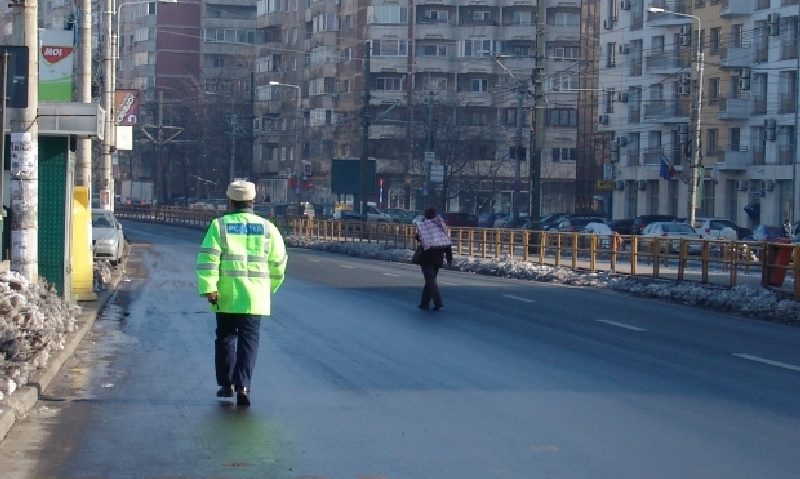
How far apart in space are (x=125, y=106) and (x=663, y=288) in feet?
63.2

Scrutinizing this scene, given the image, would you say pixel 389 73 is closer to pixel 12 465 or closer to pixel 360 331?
pixel 360 331

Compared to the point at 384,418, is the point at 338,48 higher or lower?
higher

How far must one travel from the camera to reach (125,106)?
4156 centimetres

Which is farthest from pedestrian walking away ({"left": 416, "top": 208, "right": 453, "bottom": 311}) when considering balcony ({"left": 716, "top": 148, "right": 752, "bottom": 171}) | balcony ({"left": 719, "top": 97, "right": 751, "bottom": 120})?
balcony ({"left": 716, "top": 148, "right": 752, "bottom": 171})

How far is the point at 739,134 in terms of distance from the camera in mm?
72188

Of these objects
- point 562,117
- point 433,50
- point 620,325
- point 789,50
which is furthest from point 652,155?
point 620,325

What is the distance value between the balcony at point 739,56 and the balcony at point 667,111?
A: 13.4 ft

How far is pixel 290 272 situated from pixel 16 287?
2112 centimetres

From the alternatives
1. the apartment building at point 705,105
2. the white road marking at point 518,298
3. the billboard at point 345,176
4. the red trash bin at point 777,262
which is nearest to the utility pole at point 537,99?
the white road marking at point 518,298

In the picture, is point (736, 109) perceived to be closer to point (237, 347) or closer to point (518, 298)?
point (518, 298)

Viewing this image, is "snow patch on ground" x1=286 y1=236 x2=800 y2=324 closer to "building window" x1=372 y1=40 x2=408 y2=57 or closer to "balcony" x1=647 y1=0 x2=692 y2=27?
"balcony" x1=647 y1=0 x2=692 y2=27

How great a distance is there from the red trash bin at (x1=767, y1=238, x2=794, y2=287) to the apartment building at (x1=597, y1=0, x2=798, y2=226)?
3300 centimetres

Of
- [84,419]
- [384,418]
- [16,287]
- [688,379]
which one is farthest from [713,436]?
[16,287]

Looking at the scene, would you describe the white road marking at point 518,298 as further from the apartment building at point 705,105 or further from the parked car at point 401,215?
the parked car at point 401,215
